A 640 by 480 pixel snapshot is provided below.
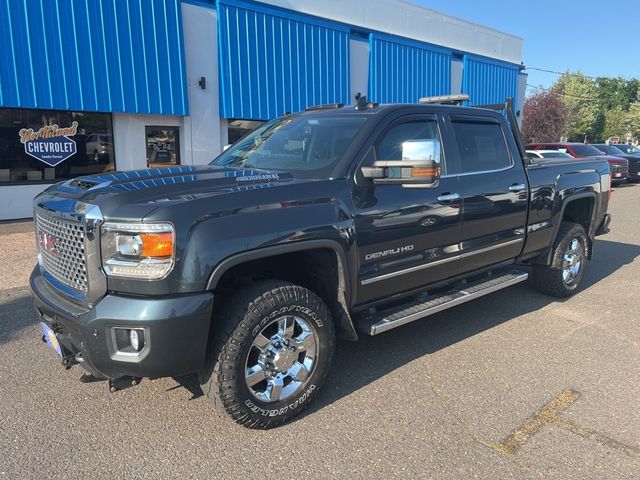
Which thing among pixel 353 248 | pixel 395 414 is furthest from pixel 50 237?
pixel 395 414

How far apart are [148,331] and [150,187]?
838mm

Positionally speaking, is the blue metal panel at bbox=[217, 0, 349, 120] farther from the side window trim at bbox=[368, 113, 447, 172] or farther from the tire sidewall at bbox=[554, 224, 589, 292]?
the side window trim at bbox=[368, 113, 447, 172]

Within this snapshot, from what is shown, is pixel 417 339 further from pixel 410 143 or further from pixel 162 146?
pixel 162 146

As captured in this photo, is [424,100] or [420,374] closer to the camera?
[420,374]

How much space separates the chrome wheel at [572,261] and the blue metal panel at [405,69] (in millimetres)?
11716

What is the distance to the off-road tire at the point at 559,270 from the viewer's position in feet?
17.6

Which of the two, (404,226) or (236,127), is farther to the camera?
(236,127)

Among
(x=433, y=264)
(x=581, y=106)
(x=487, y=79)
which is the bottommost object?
(x=433, y=264)

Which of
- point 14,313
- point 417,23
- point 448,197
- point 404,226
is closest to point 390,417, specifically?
point 404,226

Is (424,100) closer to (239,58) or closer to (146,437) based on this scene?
(146,437)

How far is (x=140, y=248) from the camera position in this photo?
2.55m

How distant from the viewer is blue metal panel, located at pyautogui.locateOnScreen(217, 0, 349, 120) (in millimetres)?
12672

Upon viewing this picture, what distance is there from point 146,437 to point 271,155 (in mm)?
2161

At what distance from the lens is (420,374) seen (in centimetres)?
371
